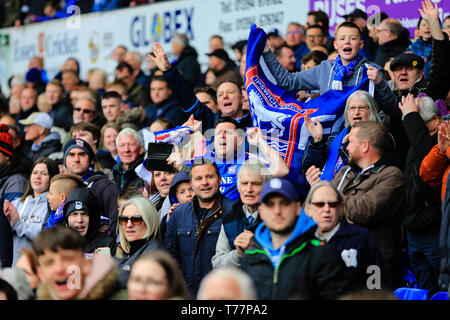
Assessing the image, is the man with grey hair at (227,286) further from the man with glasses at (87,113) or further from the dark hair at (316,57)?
the man with glasses at (87,113)

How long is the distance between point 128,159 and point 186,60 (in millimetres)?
3824

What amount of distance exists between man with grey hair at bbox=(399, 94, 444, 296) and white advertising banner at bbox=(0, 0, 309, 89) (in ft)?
18.7

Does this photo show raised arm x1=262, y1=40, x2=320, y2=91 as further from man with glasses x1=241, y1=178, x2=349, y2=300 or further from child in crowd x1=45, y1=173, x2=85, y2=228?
man with glasses x1=241, y1=178, x2=349, y2=300

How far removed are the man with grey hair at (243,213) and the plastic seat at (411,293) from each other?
1143 mm

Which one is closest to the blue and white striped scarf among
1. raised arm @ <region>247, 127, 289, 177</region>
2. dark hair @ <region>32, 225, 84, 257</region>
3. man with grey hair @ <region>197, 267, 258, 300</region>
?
raised arm @ <region>247, 127, 289, 177</region>

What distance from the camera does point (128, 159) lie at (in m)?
9.55

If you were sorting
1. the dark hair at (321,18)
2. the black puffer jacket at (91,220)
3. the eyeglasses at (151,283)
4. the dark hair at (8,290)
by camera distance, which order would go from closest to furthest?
1. the eyeglasses at (151,283)
2. the dark hair at (8,290)
3. the black puffer jacket at (91,220)
4. the dark hair at (321,18)

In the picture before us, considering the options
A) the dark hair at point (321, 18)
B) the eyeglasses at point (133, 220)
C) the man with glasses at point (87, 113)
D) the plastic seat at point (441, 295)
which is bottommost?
the plastic seat at point (441, 295)

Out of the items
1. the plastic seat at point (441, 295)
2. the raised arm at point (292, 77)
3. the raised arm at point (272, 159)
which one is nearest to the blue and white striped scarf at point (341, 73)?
the raised arm at point (292, 77)

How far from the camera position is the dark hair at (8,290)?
5707 millimetres

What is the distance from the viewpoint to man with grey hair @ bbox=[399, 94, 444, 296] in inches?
280

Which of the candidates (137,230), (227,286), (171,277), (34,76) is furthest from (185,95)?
(34,76)

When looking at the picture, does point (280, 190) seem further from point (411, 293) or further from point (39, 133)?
point (39, 133)
